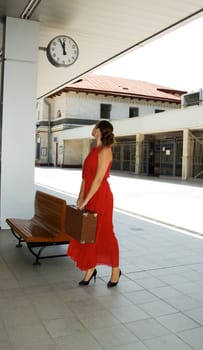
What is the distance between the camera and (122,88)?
40.5 metres

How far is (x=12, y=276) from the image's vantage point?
4.45 m

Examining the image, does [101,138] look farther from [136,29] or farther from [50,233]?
[136,29]

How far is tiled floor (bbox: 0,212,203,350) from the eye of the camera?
301 cm

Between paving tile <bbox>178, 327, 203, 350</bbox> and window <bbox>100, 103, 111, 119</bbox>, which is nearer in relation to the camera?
paving tile <bbox>178, 327, 203, 350</bbox>

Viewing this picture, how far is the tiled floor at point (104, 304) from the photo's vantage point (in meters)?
3.01

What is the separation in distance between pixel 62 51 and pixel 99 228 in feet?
14.0

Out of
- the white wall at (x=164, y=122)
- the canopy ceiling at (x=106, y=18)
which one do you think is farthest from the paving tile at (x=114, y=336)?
A: the white wall at (x=164, y=122)

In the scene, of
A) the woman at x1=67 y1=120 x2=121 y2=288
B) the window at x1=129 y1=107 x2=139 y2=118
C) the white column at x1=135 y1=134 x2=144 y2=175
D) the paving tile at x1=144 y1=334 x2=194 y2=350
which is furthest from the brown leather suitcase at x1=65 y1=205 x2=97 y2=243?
the window at x1=129 y1=107 x2=139 y2=118

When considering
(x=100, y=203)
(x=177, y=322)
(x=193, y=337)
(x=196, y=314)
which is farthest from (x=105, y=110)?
(x=193, y=337)

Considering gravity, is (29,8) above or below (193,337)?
above

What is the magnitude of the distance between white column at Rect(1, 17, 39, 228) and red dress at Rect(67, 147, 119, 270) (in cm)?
298

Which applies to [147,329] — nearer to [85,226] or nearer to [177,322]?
[177,322]

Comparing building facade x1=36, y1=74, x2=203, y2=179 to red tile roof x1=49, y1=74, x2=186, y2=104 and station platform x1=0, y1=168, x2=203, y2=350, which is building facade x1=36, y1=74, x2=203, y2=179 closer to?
red tile roof x1=49, y1=74, x2=186, y2=104

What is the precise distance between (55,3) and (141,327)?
5.26 m
